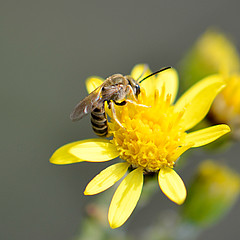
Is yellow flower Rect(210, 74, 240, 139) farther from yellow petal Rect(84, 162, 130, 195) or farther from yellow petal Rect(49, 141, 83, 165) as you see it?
yellow petal Rect(49, 141, 83, 165)

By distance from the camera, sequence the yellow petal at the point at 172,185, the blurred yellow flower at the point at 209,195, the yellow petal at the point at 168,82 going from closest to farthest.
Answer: the yellow petal at the point at 172,185
the yellow petal at the point at 168,82
the blurred yellow flower at the point at 209,195

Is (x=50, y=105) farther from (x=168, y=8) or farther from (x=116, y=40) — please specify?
(x=168, y=8)

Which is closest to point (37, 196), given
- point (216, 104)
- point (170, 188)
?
point (216, 104)

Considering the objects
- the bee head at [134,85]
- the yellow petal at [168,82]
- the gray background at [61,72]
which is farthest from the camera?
the gray background at [61,72]

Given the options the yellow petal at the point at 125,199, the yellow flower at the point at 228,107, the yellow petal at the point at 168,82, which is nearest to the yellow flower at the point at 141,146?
the yellow petal at the point at 125,199

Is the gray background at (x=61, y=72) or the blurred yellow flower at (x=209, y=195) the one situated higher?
the gray background at (x=61, y=72)

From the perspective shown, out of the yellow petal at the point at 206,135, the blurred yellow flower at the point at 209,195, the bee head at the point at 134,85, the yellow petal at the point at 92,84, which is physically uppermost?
the yellow petal at the point at 92,84

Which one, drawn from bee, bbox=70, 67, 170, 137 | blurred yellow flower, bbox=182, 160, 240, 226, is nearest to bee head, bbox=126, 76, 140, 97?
bee, bbox=70, 67, 170, 137

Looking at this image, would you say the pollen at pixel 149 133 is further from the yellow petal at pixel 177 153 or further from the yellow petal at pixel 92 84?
the yellow petal at pixel 92 84
